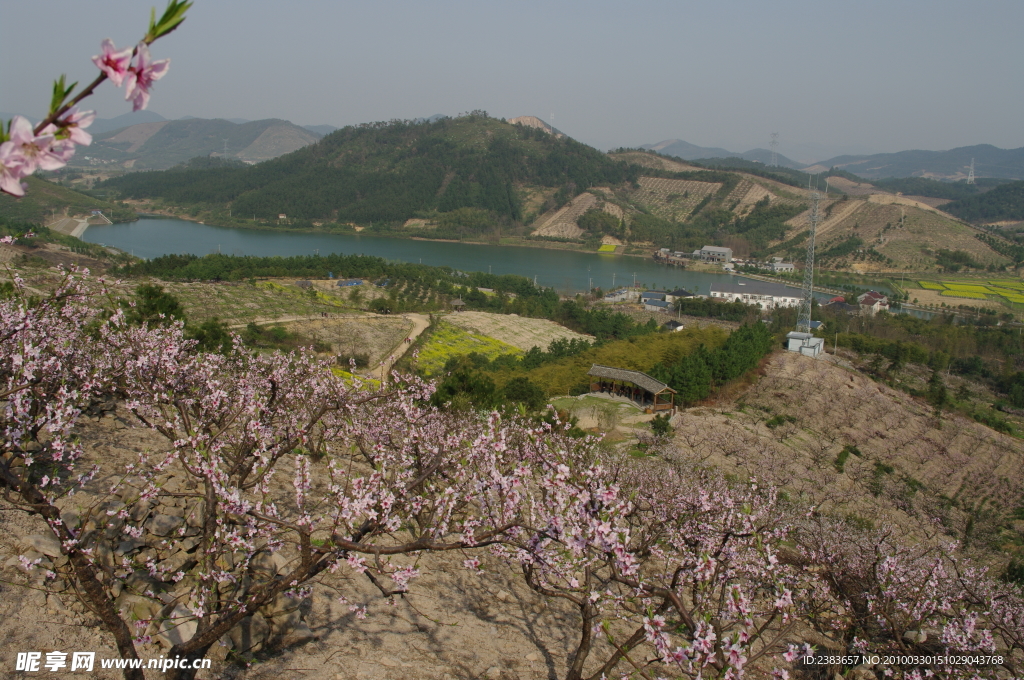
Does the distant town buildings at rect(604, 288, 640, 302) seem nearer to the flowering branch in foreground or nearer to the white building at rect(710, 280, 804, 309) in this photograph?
the white building at rect(710, 280, 804, 309)

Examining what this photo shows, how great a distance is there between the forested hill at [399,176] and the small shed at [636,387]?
8493 cm

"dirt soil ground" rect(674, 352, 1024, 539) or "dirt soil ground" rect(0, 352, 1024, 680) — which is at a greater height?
"dirt soil ground" rect(0, 352, 1024, 680)

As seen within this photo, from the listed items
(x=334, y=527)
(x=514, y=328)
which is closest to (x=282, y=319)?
(x=514, y=328)

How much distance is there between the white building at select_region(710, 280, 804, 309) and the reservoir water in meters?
2.60

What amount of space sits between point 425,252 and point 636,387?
199 feet

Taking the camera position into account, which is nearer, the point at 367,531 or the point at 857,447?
the point at 367,531

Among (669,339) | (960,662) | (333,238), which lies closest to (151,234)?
(333,238)

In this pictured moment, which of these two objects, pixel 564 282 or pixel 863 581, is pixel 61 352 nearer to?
pixel 863 581

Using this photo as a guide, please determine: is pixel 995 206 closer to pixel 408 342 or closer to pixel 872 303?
pixel 872 303

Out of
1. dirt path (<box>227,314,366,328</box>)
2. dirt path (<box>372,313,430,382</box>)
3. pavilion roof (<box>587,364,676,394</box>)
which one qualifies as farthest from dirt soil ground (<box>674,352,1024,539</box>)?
dirt path (<box>227,314,366,328</box>)

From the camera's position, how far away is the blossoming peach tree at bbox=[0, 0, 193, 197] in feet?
3.71

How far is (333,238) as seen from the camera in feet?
287

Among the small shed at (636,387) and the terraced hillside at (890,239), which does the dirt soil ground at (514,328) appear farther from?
the terraced hillside at (890,239)

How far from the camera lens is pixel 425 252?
249ft
